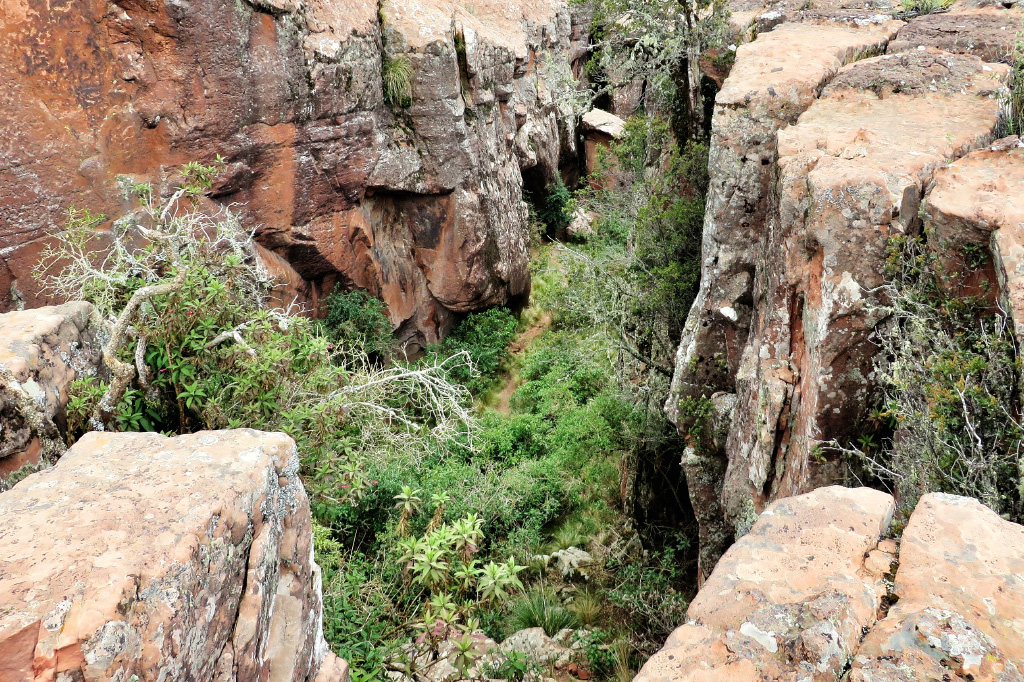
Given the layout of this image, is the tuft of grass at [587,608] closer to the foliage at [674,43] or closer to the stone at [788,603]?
the stone at [788,603]

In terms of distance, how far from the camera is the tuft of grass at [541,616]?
7.20 m

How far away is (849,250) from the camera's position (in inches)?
171

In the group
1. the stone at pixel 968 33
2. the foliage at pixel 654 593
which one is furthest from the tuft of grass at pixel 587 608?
the stone at pixel 968 33

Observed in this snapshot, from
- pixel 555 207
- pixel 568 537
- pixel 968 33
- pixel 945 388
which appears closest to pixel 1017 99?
pixel 968 33

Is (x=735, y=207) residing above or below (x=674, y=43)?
below

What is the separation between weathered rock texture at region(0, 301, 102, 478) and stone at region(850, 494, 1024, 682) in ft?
14.8

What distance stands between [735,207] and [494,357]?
7.57 m

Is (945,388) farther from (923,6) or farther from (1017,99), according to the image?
(923,6)

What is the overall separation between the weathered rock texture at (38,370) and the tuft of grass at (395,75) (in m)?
7.86

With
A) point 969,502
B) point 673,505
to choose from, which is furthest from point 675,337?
point 969,502

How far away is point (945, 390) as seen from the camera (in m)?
3.49

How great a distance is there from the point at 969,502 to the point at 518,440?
8.44m

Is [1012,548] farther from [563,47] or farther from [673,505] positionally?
[563,47]

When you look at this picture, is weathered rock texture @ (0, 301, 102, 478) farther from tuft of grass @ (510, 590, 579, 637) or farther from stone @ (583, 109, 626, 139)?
stone @ (583, 109, 626, 139)
